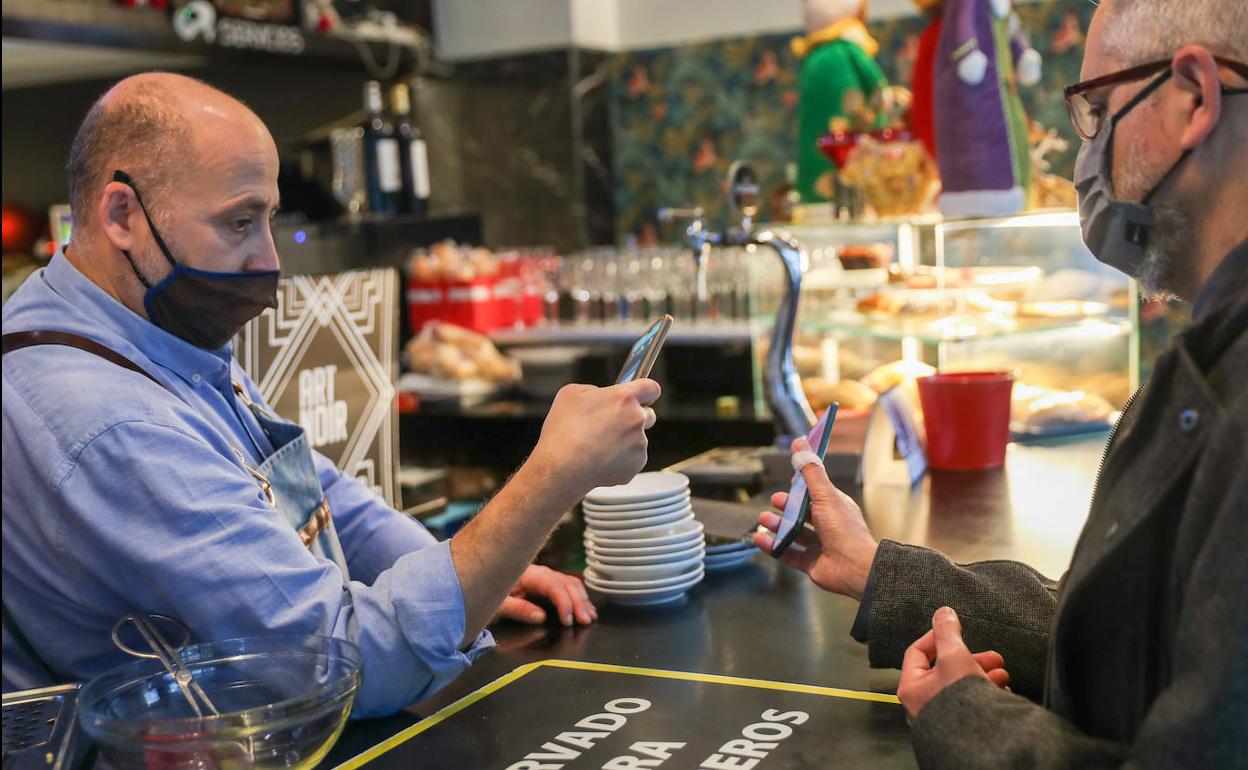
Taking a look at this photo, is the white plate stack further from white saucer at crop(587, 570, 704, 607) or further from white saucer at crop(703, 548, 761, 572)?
white saucer at crop(587, 570, 704, 607)

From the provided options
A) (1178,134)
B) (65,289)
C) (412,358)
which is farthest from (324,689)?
(412,358)

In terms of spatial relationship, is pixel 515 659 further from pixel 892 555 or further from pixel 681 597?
pixel 892 555

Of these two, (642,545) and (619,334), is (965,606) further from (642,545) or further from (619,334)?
(619,334)

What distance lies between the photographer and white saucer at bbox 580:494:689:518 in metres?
1.92

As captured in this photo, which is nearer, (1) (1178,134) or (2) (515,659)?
(1) (1178,134)

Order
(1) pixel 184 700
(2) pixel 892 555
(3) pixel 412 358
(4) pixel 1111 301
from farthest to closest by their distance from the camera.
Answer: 1. (3) pixel 412 358
2. (4) pixel 1111 301
3. (2) pixel 892 555
4. (1) pixel 184 700

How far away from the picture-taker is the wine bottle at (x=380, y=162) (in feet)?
17.7

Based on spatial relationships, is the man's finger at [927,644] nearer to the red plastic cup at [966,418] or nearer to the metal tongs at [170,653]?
the metal tongs at [170,653]

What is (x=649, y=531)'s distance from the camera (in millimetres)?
1923

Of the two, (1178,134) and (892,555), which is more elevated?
(1178,134)

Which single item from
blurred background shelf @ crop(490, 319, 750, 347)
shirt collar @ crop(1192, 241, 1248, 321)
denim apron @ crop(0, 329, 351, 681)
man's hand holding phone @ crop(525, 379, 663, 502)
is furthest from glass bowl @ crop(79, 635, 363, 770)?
blurred background shelf @ crop(490, 319, 750, 347)

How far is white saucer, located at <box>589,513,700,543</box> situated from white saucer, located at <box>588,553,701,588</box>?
4 cm

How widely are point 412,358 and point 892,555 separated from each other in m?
3.71

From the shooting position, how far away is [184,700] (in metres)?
1.40
